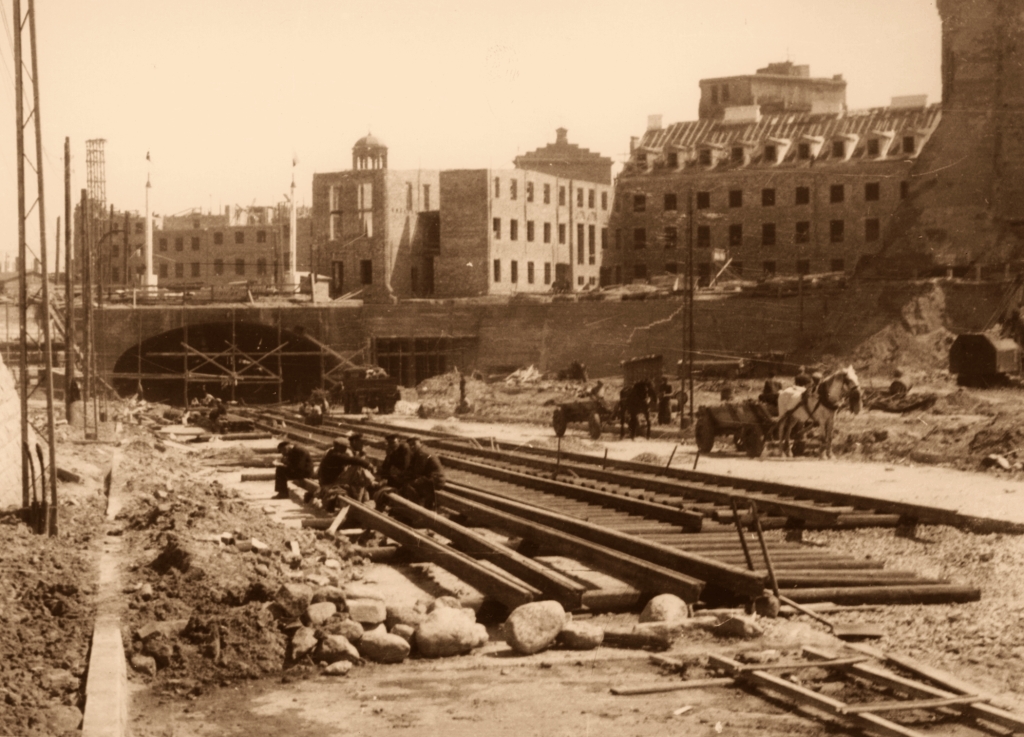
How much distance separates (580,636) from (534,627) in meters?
0.32

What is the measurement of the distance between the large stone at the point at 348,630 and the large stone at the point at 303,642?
133 mm

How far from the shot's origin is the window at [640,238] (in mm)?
74812

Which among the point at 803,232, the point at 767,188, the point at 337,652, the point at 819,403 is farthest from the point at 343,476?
the point at 767,188

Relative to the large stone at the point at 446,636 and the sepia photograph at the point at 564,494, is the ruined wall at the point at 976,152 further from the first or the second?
the large stone at the point at 446,636

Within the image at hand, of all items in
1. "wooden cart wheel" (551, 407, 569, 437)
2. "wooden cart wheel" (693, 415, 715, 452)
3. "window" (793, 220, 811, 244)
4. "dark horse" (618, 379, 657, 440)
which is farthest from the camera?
"window" (793, 220, 811, 244)

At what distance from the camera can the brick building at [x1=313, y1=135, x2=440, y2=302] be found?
242 feet

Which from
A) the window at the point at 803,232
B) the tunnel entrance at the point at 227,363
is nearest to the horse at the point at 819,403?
the tunnel entrance at the point at 227,363

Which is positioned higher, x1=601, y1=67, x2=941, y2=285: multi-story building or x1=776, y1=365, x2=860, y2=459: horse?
x1=601, y1=67, x2=941, y2=285: multi-story building

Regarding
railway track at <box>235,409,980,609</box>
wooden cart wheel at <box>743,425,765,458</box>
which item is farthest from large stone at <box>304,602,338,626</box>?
wooden cart wheel at <box>743,425,765,458</box>

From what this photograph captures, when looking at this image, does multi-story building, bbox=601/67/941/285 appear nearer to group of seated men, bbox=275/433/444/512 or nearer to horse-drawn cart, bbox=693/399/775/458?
horse-drawn cart, bbox=693/399/775/458

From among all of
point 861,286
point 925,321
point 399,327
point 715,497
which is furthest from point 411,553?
point 399,327

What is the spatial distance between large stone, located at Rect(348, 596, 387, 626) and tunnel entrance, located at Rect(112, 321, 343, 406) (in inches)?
1963

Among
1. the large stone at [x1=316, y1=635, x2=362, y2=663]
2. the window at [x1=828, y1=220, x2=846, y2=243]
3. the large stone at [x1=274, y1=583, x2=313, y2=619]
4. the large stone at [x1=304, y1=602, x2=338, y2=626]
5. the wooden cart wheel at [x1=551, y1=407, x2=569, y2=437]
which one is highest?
the window at [x1=828, y1=220, x2=846, y2=243]

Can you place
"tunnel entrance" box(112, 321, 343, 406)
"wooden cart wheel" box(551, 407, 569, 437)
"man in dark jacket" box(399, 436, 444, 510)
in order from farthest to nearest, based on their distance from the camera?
"tunnel entrance" box(112, 321, 343, 406) → "wooden cart wheel" box(551, 407, 569, 437) → "man in dark jacket" box(399, 436, 444, 510)
